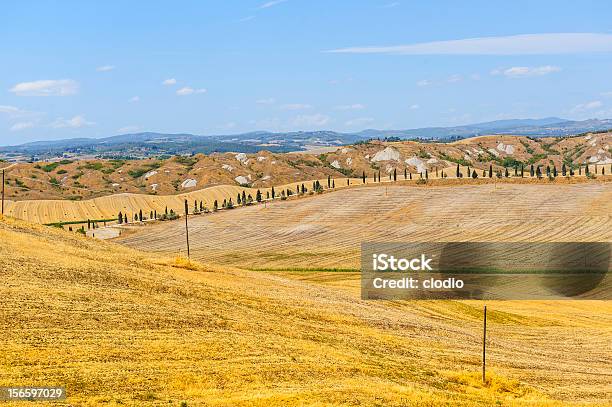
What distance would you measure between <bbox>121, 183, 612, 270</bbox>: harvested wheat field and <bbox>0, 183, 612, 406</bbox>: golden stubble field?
4330cm

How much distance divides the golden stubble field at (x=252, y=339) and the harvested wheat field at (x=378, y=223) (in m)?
43.3

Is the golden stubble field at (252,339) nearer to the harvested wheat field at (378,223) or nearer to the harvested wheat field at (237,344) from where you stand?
the harvested wheat field at (237,344)

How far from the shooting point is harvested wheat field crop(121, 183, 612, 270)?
126875 mm

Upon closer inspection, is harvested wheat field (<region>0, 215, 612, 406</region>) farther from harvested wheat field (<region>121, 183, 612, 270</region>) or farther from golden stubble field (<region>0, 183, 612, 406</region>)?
harvested wheat field (<region>121, 183, 612, 270</region>)

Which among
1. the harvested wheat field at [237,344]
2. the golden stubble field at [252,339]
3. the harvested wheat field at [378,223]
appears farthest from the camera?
the harvested wheat field at [378,223]

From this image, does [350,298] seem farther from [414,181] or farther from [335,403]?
[414,181]

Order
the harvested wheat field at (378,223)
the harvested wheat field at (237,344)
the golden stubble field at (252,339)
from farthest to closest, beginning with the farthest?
1. the harvested wheat field at (378,223)
2. the golden stubble field at (252,339)
3. the harvested wheat field at (237,344)

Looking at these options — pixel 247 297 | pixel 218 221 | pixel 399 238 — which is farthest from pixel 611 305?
pixel 218 221

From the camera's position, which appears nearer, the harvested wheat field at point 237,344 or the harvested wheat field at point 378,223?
the harvested wheat field at point 237,344

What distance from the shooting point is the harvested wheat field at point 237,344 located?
106 ft

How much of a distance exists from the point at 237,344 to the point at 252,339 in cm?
181

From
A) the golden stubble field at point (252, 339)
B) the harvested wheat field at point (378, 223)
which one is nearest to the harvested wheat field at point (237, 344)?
the golden stubble field at point (252, 339)

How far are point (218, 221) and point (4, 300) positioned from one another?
123 m

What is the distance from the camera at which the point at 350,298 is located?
2618 inches
